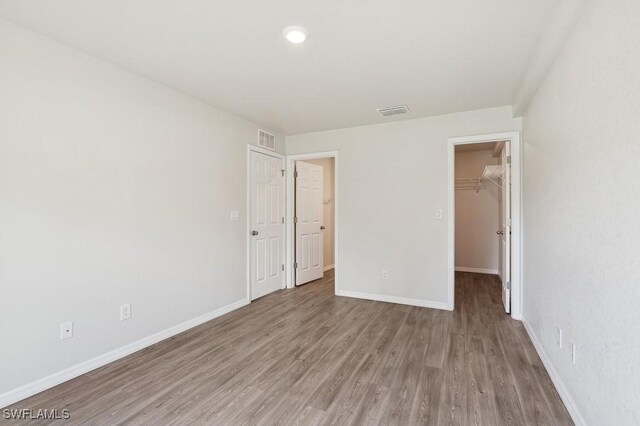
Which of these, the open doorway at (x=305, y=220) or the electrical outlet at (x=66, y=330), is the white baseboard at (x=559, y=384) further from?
the electrical outlet at (x=66, y=330)

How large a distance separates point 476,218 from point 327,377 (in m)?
4.94

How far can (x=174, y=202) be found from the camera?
2984mm

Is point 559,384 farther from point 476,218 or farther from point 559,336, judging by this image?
point 476,218

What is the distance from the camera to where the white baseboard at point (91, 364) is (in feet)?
6.35

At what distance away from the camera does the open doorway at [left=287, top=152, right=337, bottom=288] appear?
4.70 meters

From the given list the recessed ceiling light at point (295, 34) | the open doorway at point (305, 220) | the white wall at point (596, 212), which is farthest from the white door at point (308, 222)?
the white wall at point (596, 212)

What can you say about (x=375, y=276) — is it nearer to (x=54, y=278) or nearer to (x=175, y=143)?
(x=175, y=143)

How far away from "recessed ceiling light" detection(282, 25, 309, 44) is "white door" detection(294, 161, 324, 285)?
2768 millimetres

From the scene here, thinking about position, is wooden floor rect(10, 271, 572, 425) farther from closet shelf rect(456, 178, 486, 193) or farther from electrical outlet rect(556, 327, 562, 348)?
closet shelf rect(456, 178, 486, 193)

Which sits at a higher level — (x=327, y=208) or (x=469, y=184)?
(x=469, y=184)

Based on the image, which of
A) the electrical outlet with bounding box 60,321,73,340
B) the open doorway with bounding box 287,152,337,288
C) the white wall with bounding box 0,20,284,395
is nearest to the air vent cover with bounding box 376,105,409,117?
the open doorway with bounding box 287,152,337,288

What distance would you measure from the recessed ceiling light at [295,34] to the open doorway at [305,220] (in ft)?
7.73

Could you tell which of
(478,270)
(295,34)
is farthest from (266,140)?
(478,270)

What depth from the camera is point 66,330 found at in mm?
2189
